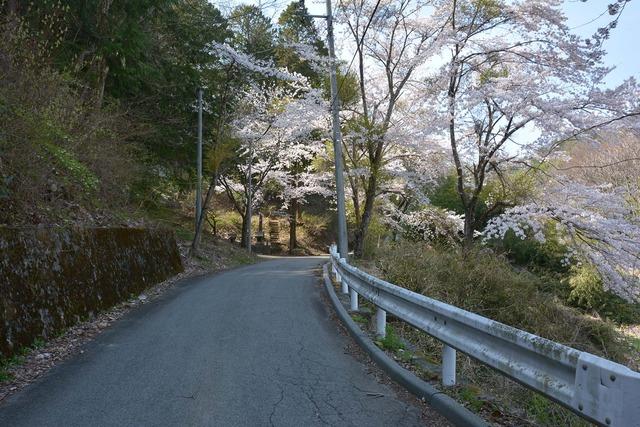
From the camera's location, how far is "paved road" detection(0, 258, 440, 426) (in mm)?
4477

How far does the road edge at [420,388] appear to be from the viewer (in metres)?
4.09

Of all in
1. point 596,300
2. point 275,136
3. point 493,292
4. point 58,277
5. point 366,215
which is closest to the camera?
point 58,277

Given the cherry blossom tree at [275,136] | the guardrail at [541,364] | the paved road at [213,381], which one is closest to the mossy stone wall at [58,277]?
the paved road at [213,381]

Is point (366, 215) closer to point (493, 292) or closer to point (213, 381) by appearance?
point (493, 292)

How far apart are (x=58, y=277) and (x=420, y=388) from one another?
5.50 metres

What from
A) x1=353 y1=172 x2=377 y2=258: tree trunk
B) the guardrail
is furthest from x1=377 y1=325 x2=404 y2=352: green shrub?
x1=353 y1=172 x2=377 y2=258: tree trunk

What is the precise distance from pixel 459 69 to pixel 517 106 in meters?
2.71

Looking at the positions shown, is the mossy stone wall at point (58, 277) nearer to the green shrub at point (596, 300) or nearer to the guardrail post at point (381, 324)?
the guardrail post at point (381, 324)

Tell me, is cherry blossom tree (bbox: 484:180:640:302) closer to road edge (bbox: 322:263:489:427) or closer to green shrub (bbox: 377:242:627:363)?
green shrub (bbox: 377:242:627:363)

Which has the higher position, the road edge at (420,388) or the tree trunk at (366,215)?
the tree trunk at (366,215)

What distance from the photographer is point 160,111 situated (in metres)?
22.5

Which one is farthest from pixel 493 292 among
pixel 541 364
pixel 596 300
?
pixel 596 300

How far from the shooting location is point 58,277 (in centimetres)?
755

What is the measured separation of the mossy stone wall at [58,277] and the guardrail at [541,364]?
4653mm
